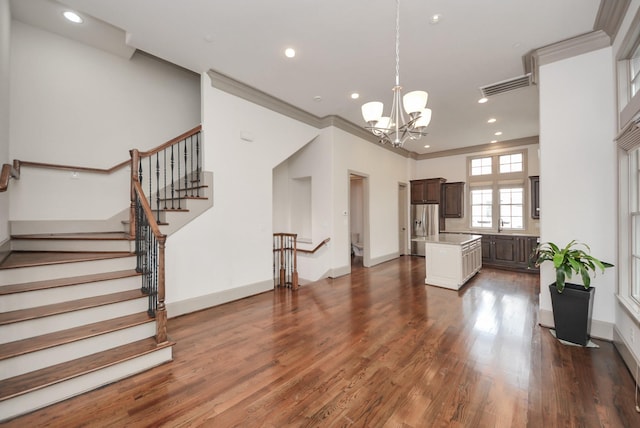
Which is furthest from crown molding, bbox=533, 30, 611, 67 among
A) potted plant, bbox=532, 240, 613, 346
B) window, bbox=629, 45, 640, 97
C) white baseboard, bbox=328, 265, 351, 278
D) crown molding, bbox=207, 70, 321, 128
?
white baseboard, bbox=328, 265, 351, 278

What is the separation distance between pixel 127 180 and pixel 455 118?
6374mm

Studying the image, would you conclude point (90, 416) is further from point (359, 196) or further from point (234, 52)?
point (359, 196)

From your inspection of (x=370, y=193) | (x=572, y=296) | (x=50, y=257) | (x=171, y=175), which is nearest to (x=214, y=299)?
(x=50, y=257)

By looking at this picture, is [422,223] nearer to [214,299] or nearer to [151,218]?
[214,299]

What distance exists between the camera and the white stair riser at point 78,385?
1.80 meters

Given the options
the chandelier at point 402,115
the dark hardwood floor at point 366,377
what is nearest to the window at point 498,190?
the dark hardwood floor at point 366,377

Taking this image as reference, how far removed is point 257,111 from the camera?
4.53m

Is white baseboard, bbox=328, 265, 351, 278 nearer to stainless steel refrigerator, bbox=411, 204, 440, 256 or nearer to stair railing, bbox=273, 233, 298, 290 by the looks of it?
stair railing, bbox=273, 233, 298, 290

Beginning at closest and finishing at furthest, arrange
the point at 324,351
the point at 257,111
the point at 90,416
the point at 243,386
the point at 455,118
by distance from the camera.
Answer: the point at 90,416 → the point at 243,386 → the point at 324,351 → the point at 257,111 → the point at 455,118

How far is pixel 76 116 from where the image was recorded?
3.74 m

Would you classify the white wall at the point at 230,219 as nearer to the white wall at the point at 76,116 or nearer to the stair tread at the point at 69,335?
the stair tread at the point at 69,335

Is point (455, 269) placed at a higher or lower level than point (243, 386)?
higher

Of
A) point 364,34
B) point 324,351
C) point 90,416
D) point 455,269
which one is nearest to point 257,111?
point 364,34

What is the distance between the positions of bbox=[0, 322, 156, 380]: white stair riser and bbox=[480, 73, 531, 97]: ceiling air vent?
572cm
